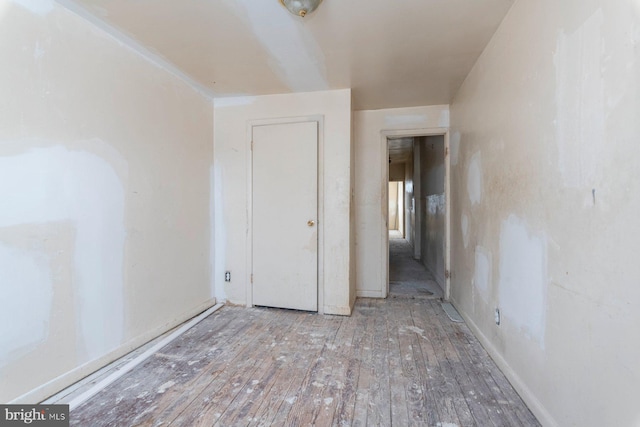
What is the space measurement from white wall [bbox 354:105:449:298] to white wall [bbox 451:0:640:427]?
137cm

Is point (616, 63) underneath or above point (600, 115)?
above

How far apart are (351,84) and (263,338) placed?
2.43 m

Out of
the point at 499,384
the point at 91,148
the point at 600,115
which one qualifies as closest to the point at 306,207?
the point at 91,148

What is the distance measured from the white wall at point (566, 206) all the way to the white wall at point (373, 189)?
1.37 m

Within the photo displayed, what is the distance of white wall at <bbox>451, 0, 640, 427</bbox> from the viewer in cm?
90

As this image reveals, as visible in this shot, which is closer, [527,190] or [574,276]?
[574,276]

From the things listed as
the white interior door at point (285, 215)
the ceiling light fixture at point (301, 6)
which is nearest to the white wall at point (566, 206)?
the ceiling light fixture at point (301, 6)

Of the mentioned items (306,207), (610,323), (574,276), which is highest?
(306,207)

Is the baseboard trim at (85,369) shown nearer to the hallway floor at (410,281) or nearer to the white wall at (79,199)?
the white wall at (79,199)

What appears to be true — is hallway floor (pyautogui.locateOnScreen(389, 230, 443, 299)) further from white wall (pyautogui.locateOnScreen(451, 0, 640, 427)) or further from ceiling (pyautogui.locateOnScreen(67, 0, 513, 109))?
ceiling (pyautogui.locateOnScreen(67, 0, 513, 109))

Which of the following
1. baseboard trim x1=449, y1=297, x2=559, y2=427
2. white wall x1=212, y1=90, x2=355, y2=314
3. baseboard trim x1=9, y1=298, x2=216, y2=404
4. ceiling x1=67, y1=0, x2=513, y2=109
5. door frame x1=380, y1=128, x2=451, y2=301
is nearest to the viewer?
baseboard trim x1=449, y1=297, x2=559, y2=427

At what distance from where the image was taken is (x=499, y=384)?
1.66 meters

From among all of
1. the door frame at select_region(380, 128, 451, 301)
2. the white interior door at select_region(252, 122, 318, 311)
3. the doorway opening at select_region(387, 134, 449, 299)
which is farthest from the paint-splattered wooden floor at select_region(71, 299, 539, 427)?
the doorway opening at select_region(387, 134, 449, 299)

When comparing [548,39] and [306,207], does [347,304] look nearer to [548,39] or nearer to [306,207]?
[306,207]
